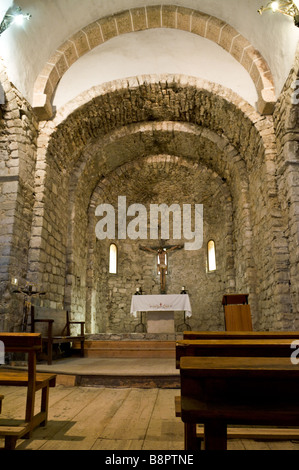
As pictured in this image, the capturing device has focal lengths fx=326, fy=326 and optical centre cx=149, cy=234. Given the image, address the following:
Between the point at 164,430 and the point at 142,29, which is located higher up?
the point at 142,29

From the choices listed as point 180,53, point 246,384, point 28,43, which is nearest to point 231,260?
point 180,53

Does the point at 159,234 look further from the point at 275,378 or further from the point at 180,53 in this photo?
the point at 275,378

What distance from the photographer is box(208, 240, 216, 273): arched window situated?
10.5 meters

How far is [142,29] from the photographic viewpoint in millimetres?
6863

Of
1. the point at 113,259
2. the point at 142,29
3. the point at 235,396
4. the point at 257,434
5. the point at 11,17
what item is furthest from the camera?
the point at 113,259

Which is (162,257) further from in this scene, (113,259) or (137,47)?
(137,47)

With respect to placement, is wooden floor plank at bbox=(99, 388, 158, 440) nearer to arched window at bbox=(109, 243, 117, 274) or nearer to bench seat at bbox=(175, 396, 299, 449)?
bench seat at bbox=(175, 396, 299, 449)

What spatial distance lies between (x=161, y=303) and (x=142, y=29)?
19.6 ft

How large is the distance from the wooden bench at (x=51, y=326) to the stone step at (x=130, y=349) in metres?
0.32

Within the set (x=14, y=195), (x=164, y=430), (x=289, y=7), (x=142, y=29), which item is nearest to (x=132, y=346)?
(x=14, y=195)

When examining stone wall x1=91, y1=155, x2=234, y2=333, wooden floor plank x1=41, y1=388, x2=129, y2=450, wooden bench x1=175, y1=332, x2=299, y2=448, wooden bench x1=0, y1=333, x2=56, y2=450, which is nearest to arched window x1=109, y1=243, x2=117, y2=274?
stone wall x1=91, y1=155, x2=234, y2=333

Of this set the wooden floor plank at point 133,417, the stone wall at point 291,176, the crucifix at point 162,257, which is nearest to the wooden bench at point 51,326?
the wooden floor plank at point 133,417

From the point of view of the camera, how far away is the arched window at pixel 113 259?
10.9 meters

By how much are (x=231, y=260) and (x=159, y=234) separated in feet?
11.0
